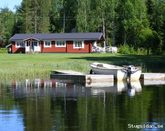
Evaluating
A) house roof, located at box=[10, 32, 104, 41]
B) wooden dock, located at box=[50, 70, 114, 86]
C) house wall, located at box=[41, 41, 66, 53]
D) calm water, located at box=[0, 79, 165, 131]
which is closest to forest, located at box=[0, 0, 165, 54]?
house roof, located at box=[10, 32, 104, 41]

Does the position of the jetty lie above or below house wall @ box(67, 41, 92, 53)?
below

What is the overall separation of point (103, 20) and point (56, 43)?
16222 millimetres

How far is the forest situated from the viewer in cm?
9494

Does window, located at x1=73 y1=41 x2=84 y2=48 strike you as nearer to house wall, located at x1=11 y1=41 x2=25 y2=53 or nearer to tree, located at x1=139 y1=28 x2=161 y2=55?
house wall, located at x1=11 y1=41 x2=25 y2=53

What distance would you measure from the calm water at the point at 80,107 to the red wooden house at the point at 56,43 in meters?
49.7

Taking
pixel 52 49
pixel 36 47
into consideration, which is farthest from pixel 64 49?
pixel 36 47

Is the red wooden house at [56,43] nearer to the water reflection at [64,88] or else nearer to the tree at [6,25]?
the tree at [6,25]

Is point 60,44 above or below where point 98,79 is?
above

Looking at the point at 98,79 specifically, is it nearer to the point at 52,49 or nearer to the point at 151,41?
the point at 151,41

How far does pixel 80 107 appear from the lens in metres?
27.4

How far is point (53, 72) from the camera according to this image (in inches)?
1941

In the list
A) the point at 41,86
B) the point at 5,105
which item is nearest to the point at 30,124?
the point at 5,105

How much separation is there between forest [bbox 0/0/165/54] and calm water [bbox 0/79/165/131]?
51895 millimetres

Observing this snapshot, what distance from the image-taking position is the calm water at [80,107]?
861 inches
